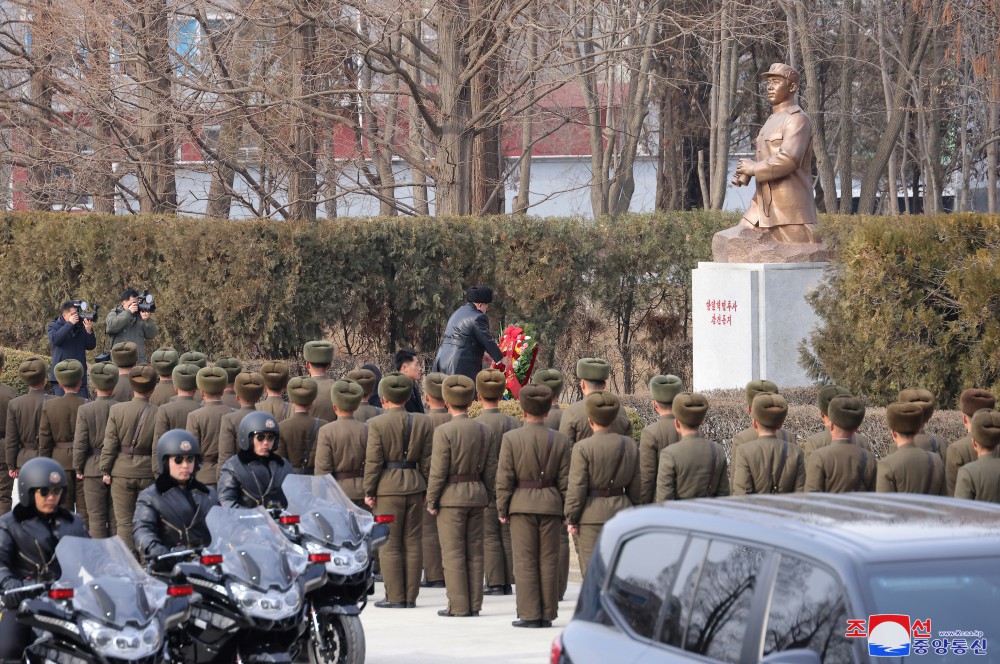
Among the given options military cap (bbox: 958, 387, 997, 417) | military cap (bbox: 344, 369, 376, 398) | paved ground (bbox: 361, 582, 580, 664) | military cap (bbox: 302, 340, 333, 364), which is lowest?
paved ground (bbox: 361, 582, 580, 664)

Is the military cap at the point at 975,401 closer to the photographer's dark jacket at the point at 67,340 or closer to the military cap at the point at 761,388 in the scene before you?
the military cap at the point at 761,388

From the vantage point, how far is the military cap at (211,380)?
39.6ft

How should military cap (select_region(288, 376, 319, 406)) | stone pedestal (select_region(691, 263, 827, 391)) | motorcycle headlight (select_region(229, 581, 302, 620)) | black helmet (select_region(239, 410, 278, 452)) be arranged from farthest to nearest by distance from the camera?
stone pedestal (select_region(691, 263, 827, 391)), military cap (select_region(288, 376, 319, 406)), black helmet (select_region(239, 410, 278, 452)), motorcycle headlight (select_region(229, 581, 302, 620))

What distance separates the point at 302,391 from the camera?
11555 millimetres

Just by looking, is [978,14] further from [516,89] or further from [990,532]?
[990,532]

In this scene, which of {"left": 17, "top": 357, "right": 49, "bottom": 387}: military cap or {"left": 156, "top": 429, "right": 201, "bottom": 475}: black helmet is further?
{"left": 17, "top": 357, "right": 49, "bottom": 387}: military cap

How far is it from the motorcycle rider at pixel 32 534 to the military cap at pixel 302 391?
146 inches

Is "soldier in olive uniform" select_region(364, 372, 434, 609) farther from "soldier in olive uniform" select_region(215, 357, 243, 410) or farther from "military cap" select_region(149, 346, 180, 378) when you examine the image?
"military cap" select_region(149, 346, 180, 378)

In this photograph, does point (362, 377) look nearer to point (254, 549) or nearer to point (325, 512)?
point (325, 512)

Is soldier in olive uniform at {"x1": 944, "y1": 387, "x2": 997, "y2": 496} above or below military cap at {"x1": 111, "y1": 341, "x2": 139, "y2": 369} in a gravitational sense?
below

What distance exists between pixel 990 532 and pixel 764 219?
522 inches

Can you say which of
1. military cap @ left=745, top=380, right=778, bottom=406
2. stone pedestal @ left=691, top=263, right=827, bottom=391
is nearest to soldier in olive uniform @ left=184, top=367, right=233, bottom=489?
military cap @ left=745, top=380, right=778, bottom=406

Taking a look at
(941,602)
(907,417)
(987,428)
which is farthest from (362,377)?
(941,602)

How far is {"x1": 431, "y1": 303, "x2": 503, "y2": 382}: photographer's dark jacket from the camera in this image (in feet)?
53.6
